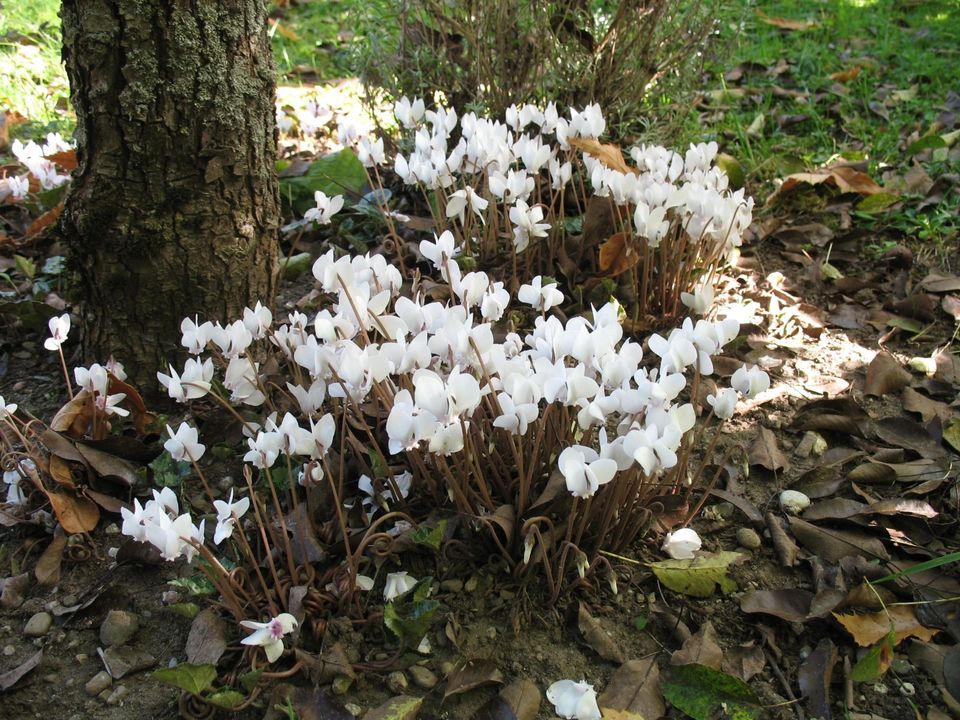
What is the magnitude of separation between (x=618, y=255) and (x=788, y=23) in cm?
314

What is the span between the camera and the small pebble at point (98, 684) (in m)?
1.62

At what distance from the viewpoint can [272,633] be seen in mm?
1501

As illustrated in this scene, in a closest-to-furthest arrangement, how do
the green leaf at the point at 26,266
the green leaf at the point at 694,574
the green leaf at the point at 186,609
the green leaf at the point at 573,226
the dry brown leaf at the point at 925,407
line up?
the green leaf at the point at 186,609, the green leaf at the point at 694,574, the dry brown leaf at the point at 925,407, the green leaf at the point at 26,266, the green leaf at the point at 573,226

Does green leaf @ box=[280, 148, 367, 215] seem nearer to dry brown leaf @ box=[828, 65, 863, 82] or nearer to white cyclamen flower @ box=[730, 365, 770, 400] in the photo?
white cyclamen flower @ box=[730, 365, 770, 400]

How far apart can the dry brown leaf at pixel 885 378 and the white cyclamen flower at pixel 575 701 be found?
134 cm

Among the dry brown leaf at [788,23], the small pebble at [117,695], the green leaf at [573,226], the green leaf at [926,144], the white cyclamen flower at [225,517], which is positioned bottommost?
the small pebble at [117,695]

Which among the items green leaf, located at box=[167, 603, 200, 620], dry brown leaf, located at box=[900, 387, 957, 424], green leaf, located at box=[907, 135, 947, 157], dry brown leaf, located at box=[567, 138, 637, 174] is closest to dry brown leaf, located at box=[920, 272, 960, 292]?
dry brown leaf, located at box=[900, 387, 957, 424]

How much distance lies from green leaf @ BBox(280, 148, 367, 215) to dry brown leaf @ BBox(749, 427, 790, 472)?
178 centimetres

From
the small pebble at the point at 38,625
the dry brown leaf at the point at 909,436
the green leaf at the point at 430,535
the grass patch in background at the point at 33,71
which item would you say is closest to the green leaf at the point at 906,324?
the dry brown leaf at the point at 909,436

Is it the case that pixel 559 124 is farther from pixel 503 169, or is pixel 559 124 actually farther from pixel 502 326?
pixel 502 326

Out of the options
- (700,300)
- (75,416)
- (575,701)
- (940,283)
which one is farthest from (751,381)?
(75,416)

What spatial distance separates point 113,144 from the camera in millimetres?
2068

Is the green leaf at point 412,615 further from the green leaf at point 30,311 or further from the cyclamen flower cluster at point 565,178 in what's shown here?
the green leaf at point 30,311

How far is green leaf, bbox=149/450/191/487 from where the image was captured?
1.97 metres
